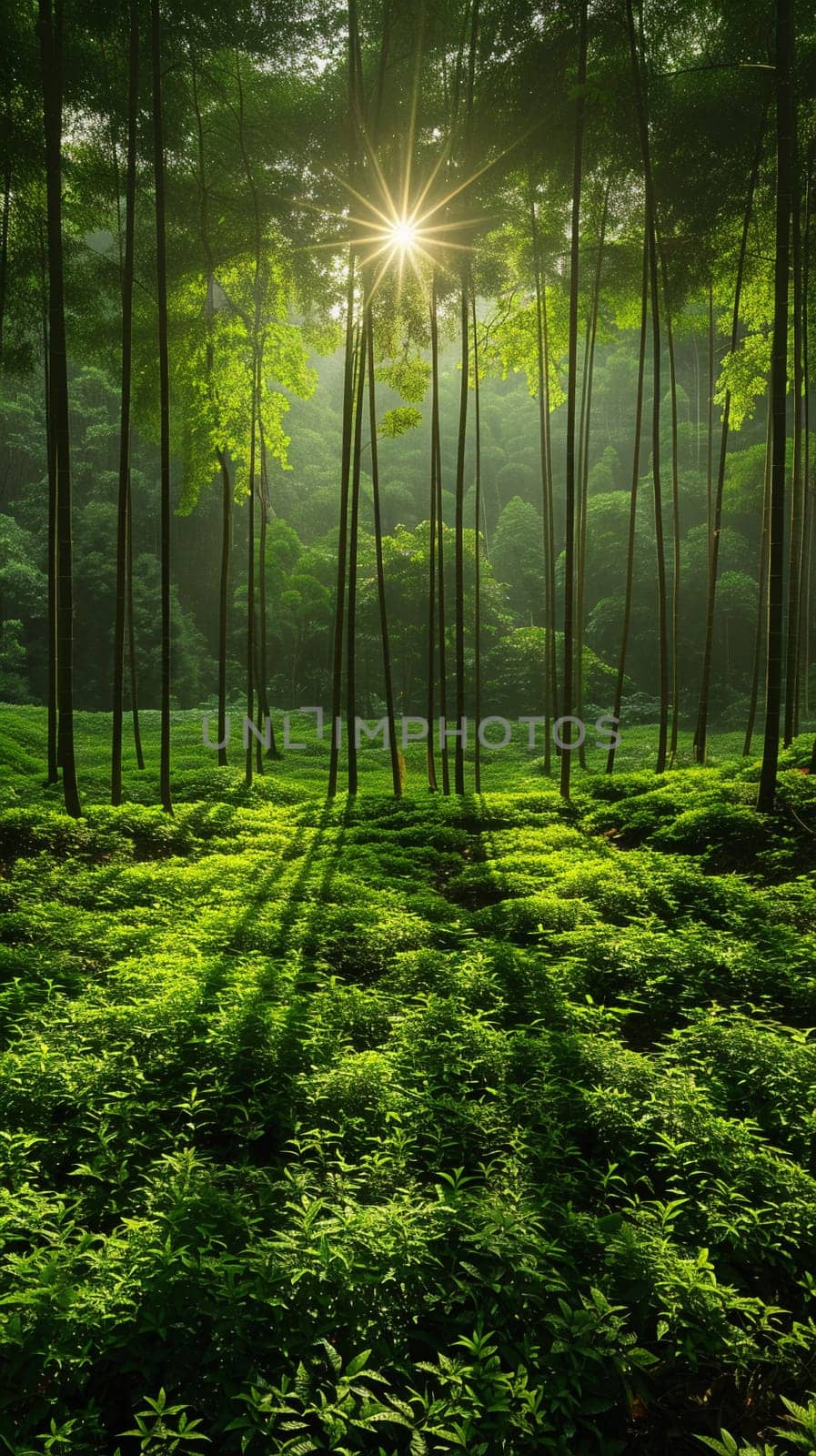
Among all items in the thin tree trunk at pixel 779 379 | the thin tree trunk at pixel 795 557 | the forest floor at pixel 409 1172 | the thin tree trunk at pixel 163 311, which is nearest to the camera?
the forest floor at pixel 409 1172

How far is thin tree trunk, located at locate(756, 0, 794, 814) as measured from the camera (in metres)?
5.64

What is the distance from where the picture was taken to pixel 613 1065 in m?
2.88

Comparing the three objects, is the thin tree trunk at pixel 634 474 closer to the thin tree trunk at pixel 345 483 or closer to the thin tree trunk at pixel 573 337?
the thin tree trunk at pixel 573 337

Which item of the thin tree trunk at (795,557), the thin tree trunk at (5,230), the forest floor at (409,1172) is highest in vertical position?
the thin tree trunk at (5,230)

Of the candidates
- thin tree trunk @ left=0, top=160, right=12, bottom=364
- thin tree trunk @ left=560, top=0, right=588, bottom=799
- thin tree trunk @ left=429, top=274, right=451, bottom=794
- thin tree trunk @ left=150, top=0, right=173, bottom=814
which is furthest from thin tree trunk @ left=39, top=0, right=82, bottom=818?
thin tree trunk @ left=560, top=0, right=588, bottom=799

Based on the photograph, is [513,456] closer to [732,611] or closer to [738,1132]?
[732,611]

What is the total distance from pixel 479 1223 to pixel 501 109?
33.3 ft

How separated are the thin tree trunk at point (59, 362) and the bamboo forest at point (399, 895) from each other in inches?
1.9

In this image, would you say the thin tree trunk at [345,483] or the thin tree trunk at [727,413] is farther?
the thin tree trunk at [345,483]

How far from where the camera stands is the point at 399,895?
568cm

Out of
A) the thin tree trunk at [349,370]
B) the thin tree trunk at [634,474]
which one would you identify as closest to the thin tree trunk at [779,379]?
the thin tree trunk at [634,474]

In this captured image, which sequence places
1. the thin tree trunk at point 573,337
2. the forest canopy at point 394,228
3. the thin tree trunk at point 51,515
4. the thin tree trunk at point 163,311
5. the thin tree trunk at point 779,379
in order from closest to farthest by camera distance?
1. the thin tree trunk at point 779,379
2. the thin tree trunk at point 163,311
3. the thin tree trunk at point 573,337
4. the forest canopy at point 394,228
5. the thin tree trunk at point 51,515

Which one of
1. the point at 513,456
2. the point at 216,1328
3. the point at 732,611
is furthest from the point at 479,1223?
the point at 513,456

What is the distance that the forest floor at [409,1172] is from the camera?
5.62 ft
